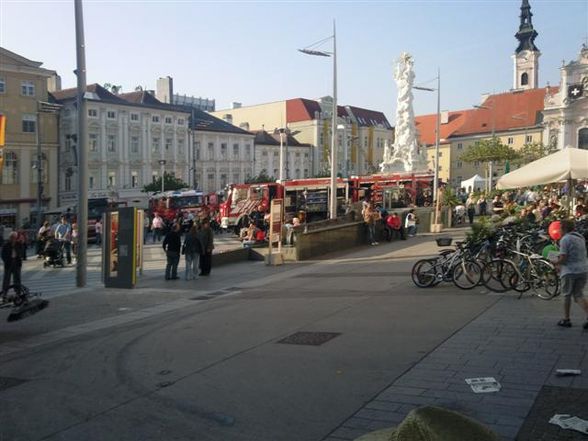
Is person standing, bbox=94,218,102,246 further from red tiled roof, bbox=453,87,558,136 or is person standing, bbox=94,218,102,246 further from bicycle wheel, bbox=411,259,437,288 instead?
red tiled roof, bbox=453,87,558,136

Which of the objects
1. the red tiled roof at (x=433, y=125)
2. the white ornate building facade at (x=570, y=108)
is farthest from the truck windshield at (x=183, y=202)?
the red tiled roof at (x=433, y=125)

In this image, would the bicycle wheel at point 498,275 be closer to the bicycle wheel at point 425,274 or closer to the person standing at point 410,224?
the bicycle wheel at point 425,274

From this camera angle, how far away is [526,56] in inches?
4579

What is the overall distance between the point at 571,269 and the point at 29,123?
58.9 meters

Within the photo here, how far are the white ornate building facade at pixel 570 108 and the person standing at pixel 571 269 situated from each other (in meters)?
85.6

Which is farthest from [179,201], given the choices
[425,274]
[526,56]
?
[526,56]

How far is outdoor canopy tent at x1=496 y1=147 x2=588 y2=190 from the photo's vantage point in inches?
576

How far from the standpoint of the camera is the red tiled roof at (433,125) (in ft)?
384

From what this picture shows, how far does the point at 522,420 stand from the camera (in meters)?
5.50

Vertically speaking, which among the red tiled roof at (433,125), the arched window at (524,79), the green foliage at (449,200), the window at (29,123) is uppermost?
the arched window at (524,79)

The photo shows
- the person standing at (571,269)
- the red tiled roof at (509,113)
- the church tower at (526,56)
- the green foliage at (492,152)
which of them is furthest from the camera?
the church tower at (526,56)

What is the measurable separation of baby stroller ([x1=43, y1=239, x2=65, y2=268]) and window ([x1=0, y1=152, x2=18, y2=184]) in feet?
122

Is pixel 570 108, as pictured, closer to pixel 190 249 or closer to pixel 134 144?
pixel 134 144

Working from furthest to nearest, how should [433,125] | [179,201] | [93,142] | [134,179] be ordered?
[433,125] → [134,179] → [93,142] → [179,201]
